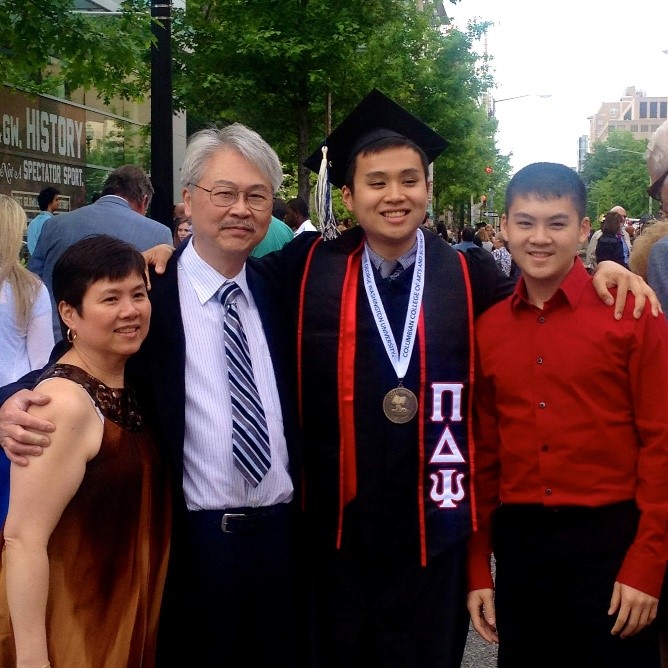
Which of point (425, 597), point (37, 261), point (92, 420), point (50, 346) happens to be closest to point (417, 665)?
point (425, 597)

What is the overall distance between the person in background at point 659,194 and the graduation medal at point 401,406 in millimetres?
980

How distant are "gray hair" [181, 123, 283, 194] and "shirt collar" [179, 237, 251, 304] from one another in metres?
0.26

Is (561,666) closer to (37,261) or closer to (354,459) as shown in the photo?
(354,459)

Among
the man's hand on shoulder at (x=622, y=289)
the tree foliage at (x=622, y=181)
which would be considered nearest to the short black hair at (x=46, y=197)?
the man's hand on shoulder at (x=622, y=289)

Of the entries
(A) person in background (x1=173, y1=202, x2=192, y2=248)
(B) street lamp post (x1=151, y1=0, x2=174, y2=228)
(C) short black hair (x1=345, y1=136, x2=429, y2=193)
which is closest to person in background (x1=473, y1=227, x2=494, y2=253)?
(A) person in background (x1=173, y1=202, x2=192, y2=248)

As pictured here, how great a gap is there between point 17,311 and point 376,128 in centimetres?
230

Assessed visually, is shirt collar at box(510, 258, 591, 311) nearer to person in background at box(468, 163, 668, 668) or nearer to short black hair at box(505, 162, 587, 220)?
person in background at box(468, 163, 668, 668)

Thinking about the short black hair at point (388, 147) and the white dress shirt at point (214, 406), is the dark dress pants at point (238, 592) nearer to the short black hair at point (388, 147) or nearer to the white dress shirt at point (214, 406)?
the white dress shirt at point (214, 406)

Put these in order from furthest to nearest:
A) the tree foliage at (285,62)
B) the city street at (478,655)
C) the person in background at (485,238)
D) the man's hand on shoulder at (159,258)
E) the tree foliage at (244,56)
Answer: the person in background at (485,238) → the tree foliage at (285,62) → the tree foliage at (244,56) → the city street at (478,655) → the man's hand on shoulder at (159,258)

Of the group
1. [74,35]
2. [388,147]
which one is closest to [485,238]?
[74,35]

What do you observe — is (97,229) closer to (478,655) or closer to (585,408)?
(478,655)

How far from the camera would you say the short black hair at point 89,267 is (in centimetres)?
267

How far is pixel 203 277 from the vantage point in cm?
304

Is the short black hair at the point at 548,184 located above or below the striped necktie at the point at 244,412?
above
